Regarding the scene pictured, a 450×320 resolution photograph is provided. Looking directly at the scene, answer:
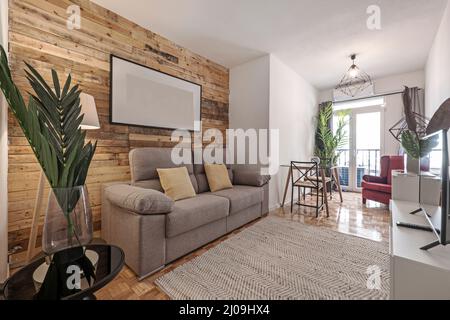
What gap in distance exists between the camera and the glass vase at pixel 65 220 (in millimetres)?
887

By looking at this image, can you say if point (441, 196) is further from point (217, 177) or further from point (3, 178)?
point (3, 178)

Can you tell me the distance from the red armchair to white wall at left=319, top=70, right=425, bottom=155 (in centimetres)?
87

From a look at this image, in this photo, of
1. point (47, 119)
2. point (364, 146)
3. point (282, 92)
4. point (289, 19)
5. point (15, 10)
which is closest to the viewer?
point (47, 119)

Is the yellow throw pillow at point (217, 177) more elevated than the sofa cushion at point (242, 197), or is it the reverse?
the yellow throw pillow at point (217, 177)

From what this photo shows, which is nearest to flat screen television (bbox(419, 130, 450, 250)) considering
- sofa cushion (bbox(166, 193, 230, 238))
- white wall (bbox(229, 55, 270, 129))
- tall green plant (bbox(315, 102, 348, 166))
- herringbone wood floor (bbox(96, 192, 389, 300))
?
herringbone wood floor (bbox(96, 192, 389, 300))

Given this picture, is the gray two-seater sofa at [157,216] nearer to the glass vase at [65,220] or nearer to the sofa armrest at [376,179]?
the glass vase at [65,220]

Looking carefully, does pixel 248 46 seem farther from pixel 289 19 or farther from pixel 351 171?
pixel 351 171

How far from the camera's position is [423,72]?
350 centimetres

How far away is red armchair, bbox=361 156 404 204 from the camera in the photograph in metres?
3.07

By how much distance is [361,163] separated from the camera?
4.56 metres

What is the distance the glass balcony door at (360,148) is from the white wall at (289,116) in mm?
851

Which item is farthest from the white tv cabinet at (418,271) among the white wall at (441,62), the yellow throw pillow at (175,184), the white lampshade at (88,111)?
the white wall at (441,62)

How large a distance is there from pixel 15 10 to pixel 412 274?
119 inches
